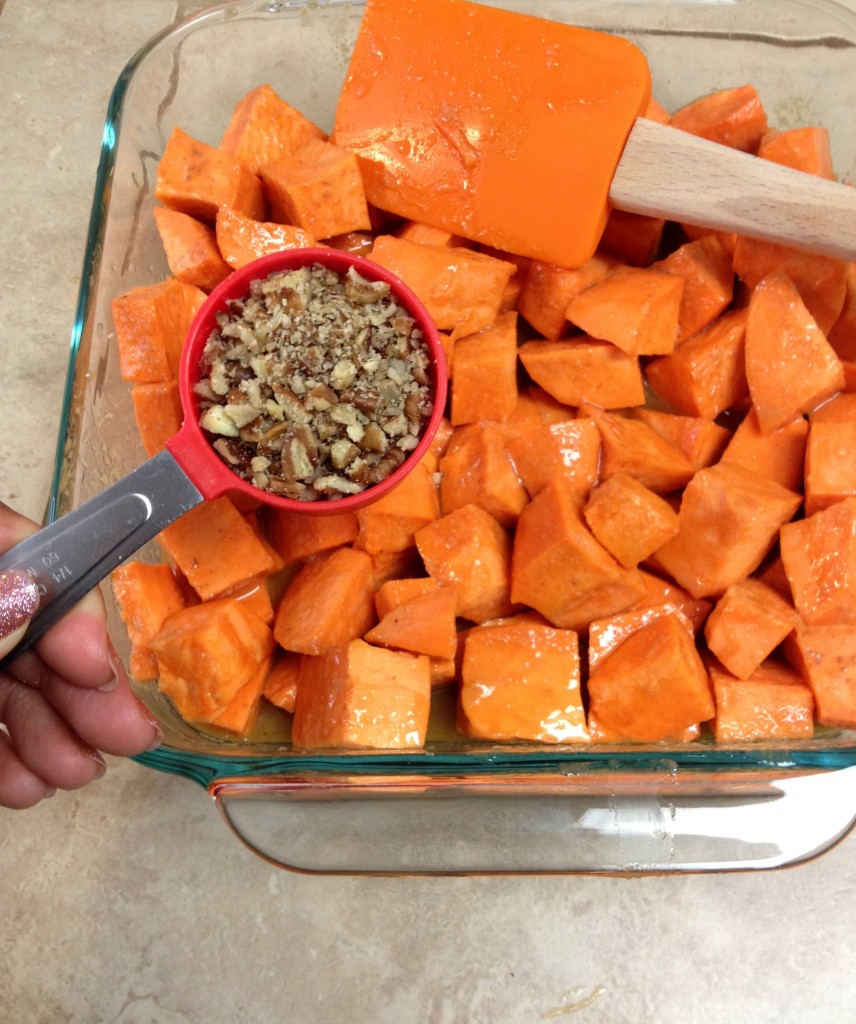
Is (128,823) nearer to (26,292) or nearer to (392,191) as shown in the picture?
(26,292)

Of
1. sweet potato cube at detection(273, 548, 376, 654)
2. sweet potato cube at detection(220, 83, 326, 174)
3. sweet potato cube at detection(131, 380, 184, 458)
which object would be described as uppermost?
sweet potato cube at detection(220, 83, 326, 174)

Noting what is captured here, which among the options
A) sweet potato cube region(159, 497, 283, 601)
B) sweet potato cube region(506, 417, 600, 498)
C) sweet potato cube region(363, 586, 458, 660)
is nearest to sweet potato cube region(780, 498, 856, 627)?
sweet potato cube region(506, 417, 600, 498)

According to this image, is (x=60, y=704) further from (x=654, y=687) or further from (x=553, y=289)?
(x=553, y=289)

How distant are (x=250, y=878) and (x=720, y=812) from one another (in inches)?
31.1

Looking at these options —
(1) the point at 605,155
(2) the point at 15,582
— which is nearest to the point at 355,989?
(2) the point at 15,582

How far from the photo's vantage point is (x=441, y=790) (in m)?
1.24

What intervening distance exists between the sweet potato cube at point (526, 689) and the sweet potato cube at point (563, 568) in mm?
50

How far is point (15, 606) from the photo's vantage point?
0.95 metres

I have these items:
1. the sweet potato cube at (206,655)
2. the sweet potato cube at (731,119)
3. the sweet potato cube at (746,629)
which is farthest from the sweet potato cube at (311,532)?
the sweet potato cube at (731,119)

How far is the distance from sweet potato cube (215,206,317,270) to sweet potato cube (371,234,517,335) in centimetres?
14

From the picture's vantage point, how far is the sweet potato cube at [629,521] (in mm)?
1281

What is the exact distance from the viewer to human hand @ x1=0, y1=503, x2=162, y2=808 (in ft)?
3.48

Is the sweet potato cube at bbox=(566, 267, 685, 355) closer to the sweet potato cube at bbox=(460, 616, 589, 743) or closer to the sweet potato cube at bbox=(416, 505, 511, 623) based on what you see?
the sweet potato cube at bbox=(416, 505, 511, 623)

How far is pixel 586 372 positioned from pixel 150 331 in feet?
2.33
